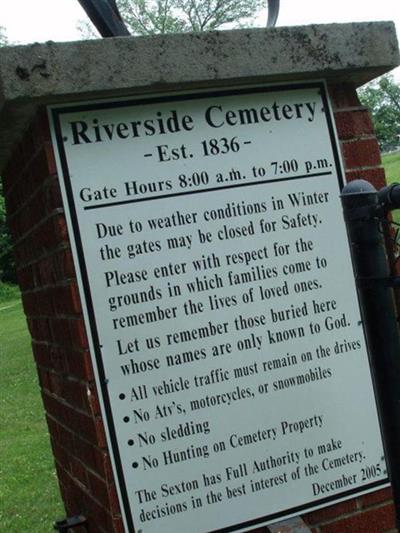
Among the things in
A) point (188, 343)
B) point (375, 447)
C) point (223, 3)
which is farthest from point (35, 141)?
point (223, 3)

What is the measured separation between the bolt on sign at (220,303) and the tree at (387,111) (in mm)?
63679

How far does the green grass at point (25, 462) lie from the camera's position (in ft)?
18.0

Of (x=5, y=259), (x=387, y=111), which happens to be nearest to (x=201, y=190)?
(x=5, y=259)

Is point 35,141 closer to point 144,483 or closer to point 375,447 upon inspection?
point 144,483

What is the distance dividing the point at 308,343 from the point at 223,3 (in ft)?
77.6

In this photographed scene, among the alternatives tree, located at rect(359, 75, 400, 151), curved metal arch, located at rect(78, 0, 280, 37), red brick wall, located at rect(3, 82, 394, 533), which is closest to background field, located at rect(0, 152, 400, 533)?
red brick wall, located at rect(3, 82, 394, 533)

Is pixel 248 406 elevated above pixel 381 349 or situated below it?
below

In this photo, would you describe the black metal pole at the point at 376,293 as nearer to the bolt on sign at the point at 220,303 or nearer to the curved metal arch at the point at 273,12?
the bolt on sign at the point at 220,303

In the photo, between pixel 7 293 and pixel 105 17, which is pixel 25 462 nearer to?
pixel 105 17

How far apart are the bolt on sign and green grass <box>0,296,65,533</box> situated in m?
3.23

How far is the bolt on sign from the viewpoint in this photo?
7.29ft

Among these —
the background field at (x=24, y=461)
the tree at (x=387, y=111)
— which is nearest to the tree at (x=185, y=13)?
the background field at (x=24, y=461)

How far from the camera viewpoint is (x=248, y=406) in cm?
233

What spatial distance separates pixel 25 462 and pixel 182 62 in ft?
18.3
